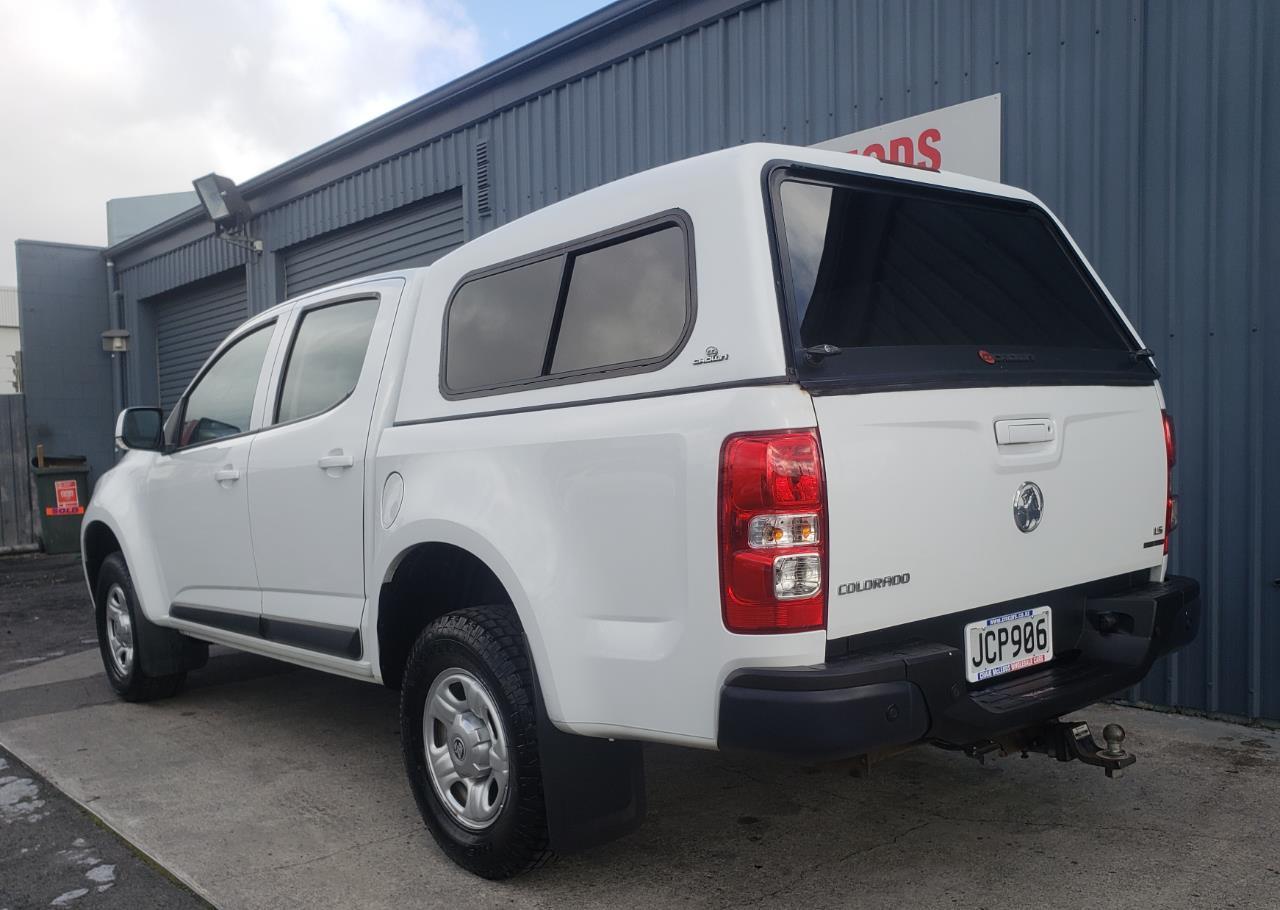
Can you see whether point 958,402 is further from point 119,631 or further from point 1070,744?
point 119,631

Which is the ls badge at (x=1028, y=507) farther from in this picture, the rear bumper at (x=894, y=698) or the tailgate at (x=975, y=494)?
the rear bumper at (x=894, y=698)

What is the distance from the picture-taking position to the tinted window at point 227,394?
4.60 metres

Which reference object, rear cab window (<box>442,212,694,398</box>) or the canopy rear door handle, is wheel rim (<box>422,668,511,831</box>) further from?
the canopy rear door handle

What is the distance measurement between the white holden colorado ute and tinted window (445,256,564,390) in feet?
0.04

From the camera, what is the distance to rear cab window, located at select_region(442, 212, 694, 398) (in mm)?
2715

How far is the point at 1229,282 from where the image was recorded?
4570mm

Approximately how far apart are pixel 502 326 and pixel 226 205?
10.2m

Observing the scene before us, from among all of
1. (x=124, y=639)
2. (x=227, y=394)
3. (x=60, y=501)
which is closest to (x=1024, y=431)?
(x=227, y=394)

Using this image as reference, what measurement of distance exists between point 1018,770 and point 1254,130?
2878mm

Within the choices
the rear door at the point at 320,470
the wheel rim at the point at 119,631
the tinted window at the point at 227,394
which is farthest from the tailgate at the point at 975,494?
the wheel rim at the point at 119,631

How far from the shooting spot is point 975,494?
2.62 m

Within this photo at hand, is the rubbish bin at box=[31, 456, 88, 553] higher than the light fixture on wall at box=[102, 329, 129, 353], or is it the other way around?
the light fixture on wall at box=[102, 329, 129, 353]

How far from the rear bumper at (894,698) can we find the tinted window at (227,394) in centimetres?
299

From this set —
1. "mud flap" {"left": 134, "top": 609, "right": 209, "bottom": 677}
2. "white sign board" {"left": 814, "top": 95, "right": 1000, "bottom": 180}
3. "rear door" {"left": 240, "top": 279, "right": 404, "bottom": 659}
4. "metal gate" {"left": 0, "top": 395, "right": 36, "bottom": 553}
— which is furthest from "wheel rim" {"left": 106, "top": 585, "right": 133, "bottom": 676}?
"metal gate" {"left": 0, "top": 395, "right": 36, "bottom": 553}
